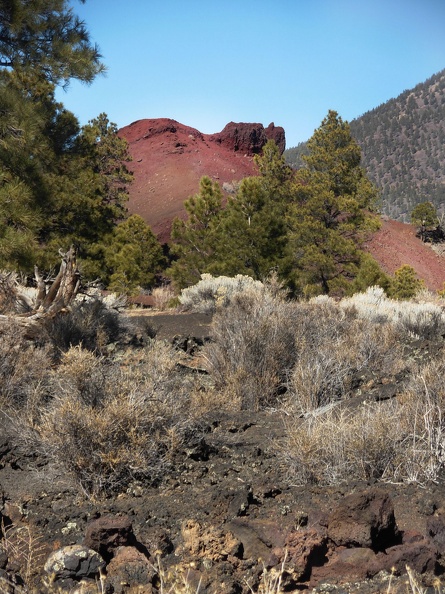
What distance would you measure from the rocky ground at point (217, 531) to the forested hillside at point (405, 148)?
269 feet

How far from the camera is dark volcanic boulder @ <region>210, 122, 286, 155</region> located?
2685 inches

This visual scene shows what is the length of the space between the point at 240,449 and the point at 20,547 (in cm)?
225

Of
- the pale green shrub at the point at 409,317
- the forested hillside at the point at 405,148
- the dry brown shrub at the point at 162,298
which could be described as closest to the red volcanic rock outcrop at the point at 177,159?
the dry brown shrub at the point at 162,298

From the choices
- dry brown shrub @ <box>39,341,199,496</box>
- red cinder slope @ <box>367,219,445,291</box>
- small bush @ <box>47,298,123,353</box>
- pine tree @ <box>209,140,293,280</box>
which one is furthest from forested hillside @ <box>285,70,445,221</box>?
dry brown shrub @ <box>39,341,199,496</box>

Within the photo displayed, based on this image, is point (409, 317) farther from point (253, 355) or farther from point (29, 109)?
point (29, 109)

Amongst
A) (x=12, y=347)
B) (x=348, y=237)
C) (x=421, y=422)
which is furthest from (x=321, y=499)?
(x=348, y=237)

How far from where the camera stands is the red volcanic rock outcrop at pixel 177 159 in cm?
5168

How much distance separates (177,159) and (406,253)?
24.4 metres

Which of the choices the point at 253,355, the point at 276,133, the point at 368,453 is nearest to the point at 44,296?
Answer: the point at 253,355

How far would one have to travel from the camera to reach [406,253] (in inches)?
1967

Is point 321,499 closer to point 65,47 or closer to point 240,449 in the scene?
point 240,449

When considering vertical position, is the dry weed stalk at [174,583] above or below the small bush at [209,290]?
below

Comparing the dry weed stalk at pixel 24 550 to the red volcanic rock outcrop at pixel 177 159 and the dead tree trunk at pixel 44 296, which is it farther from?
the red volcanic rock outcrop at pixel 177 159

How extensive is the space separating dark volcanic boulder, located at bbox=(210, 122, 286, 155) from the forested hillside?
19221 mm
